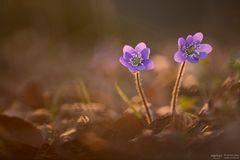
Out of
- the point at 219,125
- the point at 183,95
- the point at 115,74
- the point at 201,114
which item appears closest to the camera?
the point at 219,125

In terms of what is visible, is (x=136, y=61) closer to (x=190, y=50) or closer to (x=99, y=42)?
(x=190, y=50)

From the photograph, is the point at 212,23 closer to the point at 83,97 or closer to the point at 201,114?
the point at 83,97

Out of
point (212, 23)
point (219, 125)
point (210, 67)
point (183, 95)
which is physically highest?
point (212, 23)

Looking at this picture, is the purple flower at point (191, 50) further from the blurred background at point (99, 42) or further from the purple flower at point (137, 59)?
the blurred background at point (99, 42)

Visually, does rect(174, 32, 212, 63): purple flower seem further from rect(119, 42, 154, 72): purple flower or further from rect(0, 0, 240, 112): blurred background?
rect(0, 0, 240, 112): blurred background

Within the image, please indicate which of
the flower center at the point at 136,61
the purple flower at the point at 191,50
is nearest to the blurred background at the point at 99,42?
the purple flower at the point at 191,50

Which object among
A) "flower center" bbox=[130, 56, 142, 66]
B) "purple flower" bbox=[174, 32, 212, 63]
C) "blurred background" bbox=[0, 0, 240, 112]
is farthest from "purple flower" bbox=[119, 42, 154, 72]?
"blurred background" bbox=[0, 0, 240, 112]

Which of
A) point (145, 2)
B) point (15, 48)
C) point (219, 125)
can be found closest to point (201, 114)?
point (219, 125)
